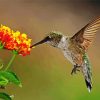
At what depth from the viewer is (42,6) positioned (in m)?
12.9

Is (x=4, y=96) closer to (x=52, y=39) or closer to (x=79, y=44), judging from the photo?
(x=52, y=39)

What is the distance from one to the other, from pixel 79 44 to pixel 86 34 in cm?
11

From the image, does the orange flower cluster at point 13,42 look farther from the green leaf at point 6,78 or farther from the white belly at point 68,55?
the white belly at point 68,55

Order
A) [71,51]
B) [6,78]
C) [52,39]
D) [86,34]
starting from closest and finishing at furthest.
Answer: [6,78] → [52,39] → [71,51] → [86,34]

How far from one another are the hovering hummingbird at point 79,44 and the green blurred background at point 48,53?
14.9ft

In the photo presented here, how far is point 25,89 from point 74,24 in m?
3.20

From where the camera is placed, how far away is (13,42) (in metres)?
3.76

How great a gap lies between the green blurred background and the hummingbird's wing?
4.56m

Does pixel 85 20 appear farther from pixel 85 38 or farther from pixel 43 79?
pixel 85 38

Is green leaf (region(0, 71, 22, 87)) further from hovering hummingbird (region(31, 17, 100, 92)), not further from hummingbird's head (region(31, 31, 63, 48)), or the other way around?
hovering hummingbird (region(31, 17, 100, 92))

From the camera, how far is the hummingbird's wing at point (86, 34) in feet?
14.3

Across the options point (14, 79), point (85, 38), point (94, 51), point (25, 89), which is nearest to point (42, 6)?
point (94, 51)

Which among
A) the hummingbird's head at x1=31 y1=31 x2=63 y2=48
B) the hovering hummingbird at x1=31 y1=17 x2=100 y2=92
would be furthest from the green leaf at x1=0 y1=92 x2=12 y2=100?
the hovering hummingbird at x1=31 y1=17 x2=100 y2=92

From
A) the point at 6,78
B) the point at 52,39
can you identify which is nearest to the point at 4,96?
the point at 6,78
